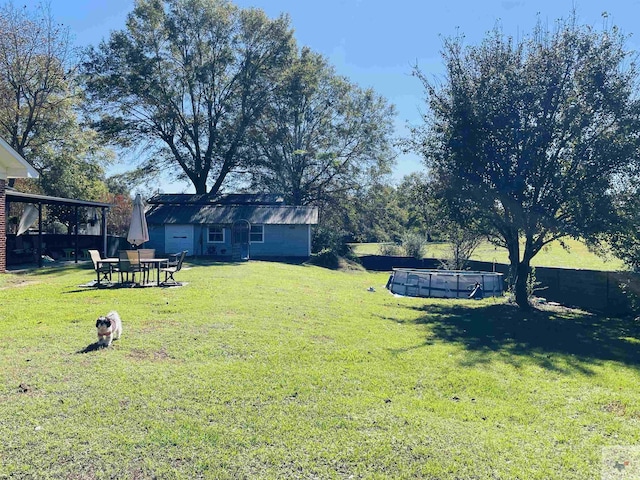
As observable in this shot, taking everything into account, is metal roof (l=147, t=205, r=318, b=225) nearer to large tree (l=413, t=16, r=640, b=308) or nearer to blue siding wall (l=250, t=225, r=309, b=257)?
blue siding wall (l=250, t=225, r=309, b=257)

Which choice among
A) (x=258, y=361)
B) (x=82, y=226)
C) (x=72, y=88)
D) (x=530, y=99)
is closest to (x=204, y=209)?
(x=82, y=226)

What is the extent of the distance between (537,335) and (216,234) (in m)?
21.4

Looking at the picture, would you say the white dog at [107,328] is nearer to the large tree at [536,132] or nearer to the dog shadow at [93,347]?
the dog shadow at [93,347]

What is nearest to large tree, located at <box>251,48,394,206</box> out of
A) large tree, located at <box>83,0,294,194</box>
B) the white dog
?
large tree, located at <box>83,0,294,194</box>

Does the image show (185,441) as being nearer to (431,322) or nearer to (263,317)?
(263,317)

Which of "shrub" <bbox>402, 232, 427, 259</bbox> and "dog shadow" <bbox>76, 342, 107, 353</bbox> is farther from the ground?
"shrub" <bbox>402, 232, 427, 259</bbox>

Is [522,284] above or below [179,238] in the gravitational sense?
below

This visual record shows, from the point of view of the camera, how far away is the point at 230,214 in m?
28.2

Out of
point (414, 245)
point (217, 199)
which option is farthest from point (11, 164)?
point (414, 245)

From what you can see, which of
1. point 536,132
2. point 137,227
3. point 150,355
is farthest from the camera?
point 137,227

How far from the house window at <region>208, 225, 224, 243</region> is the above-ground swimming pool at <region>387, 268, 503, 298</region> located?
558 inches

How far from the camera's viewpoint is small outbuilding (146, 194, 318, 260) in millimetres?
27516

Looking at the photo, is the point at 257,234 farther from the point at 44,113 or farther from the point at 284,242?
the point at 44,113

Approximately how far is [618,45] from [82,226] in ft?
88.3
